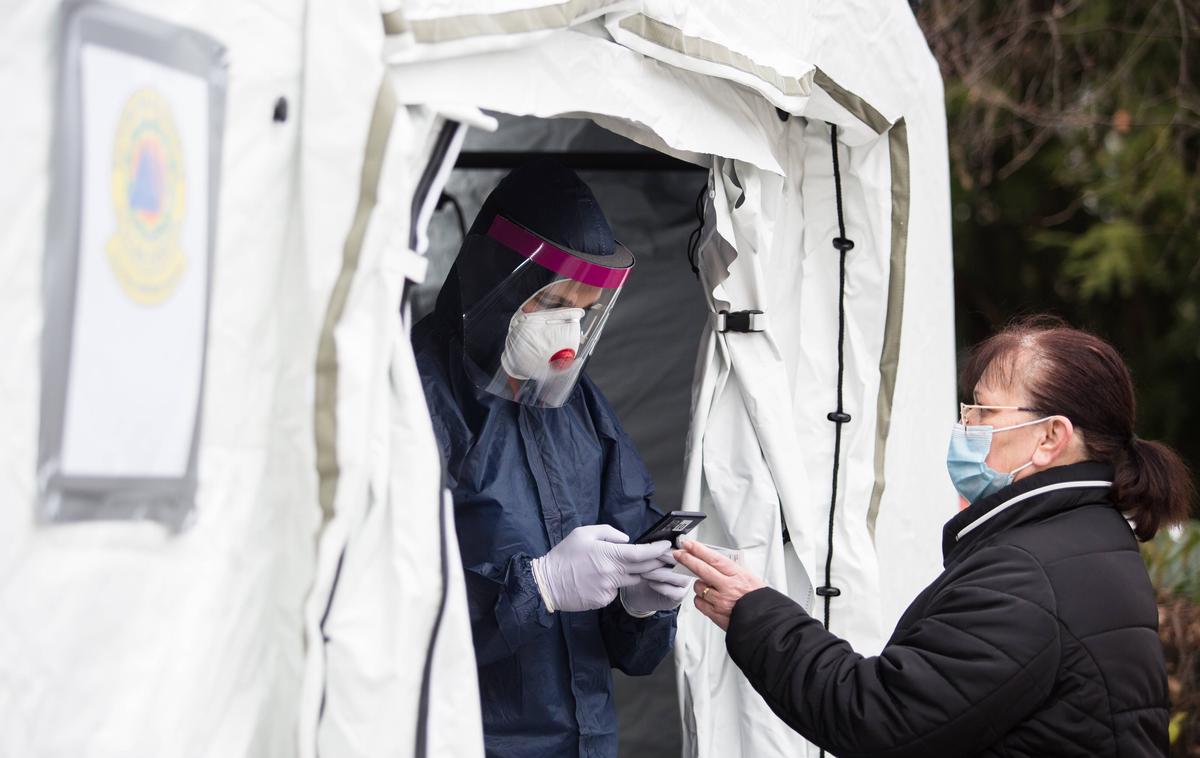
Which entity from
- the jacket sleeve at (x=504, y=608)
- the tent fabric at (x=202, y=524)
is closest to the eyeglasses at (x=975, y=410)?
the jacket sleeve at (x=504, y=608)

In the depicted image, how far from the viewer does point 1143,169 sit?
536 centimetres

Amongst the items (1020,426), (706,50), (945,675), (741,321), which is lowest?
(945,675)

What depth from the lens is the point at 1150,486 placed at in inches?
73.4

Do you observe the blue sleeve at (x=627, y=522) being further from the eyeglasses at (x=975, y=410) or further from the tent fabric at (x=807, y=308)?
the eyeglasses at (x=975, y=410)

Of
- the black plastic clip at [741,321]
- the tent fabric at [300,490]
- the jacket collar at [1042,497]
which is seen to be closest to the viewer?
the tent fabric at [300,490]

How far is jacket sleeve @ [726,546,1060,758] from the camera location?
1.70 meters

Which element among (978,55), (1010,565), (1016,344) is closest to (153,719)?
(1010,565)

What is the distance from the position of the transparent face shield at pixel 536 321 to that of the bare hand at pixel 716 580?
354 millimetres

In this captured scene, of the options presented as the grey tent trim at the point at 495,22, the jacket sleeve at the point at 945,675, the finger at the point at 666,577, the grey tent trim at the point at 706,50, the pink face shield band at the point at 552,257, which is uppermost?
the grey tent trim at the point at 706,50

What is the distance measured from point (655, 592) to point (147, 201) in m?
1.20

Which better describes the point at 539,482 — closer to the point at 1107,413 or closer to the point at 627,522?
the point at 627,522

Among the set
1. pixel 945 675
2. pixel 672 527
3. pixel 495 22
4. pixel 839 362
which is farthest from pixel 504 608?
pixel 839 362

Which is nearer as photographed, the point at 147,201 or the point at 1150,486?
the point at 147,201

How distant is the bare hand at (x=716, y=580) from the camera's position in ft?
6.75
